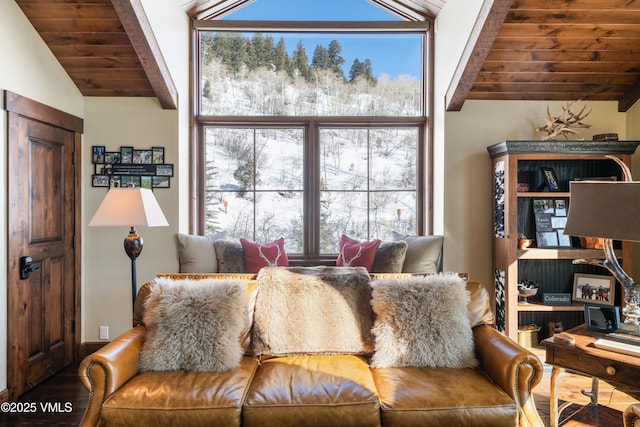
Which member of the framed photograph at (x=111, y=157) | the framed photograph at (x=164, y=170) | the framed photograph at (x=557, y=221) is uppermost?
the framed photograph at (x=111, y=157)

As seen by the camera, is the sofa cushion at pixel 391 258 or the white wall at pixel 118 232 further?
the white wall at pixel 118 232

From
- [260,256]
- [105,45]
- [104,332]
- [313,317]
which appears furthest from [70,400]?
[105,45]

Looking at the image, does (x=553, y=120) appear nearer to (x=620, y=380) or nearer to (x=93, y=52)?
(x=620, y=380)

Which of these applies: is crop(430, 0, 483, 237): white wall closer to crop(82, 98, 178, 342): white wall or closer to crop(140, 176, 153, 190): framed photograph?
crop(82, 98, 178, 342): white wall

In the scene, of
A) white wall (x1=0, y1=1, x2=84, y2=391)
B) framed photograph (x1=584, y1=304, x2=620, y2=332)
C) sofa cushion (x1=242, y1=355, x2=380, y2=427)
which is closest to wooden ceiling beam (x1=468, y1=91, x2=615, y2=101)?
framed photograph (x1=584, y1=304, x2=620, y2=332)

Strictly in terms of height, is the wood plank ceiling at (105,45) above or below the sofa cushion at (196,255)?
above

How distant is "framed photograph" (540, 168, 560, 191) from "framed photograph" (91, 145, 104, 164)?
3.77 metres

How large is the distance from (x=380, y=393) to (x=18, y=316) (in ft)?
8.10

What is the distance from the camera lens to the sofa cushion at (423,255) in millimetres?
3574

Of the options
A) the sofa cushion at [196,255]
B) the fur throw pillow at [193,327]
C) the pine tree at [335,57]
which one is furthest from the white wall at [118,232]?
the pine tree at [335,57]

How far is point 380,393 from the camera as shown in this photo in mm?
2006

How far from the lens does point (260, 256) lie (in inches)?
141

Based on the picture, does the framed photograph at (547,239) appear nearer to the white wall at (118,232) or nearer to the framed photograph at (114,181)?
the white wall at (118,232)

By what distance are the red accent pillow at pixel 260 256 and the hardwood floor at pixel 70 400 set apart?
1.47 meters
